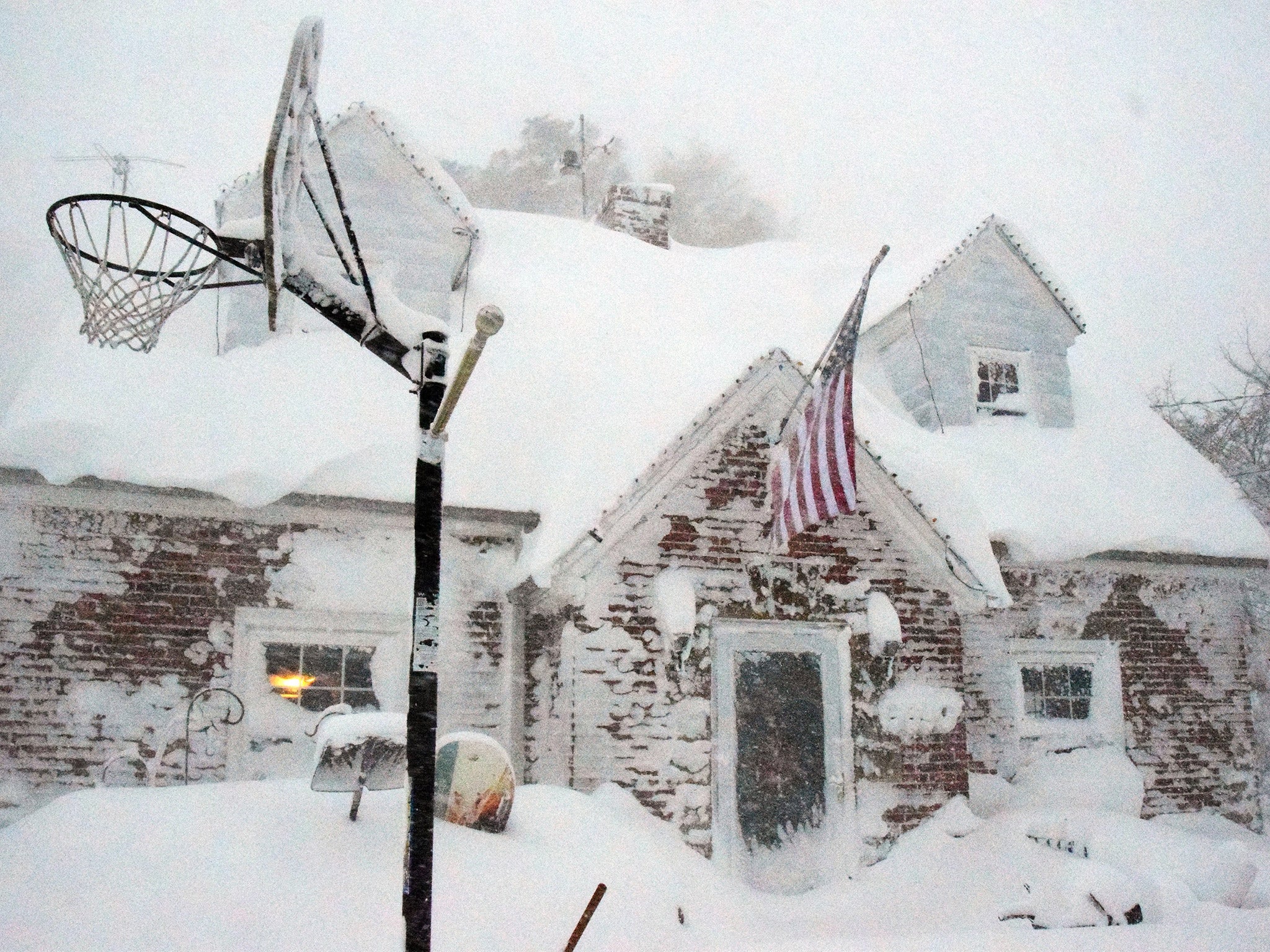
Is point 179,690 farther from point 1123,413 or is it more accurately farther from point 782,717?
point 1123,413

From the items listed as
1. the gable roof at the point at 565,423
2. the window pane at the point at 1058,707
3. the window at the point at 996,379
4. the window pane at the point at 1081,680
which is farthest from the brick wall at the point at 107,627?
the window at the point at 996,379

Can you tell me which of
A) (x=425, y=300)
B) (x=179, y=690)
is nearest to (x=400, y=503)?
(x=179, y=690)

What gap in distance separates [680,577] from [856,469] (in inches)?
74.0

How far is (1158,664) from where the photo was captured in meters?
10.1

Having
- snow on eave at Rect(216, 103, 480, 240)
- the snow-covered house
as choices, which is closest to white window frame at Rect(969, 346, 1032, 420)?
the snow-covered house

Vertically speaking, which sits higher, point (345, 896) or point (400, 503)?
point (400, 503)

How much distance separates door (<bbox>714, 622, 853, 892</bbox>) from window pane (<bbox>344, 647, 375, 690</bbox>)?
2.94 metres

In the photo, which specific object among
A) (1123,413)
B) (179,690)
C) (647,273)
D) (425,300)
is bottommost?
(179,690)

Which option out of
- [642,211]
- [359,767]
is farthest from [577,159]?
[359,767]

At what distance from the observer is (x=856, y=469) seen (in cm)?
838

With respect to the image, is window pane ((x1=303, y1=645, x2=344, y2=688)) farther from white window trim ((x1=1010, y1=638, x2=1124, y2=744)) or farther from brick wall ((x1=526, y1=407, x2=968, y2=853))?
white window trim ((x1=1010, y1=638, x2=1124, y2=744))

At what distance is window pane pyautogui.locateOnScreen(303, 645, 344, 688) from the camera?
7.91 metres

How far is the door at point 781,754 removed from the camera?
25.5ft

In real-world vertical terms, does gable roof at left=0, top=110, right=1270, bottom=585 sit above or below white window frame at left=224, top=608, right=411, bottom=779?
above
